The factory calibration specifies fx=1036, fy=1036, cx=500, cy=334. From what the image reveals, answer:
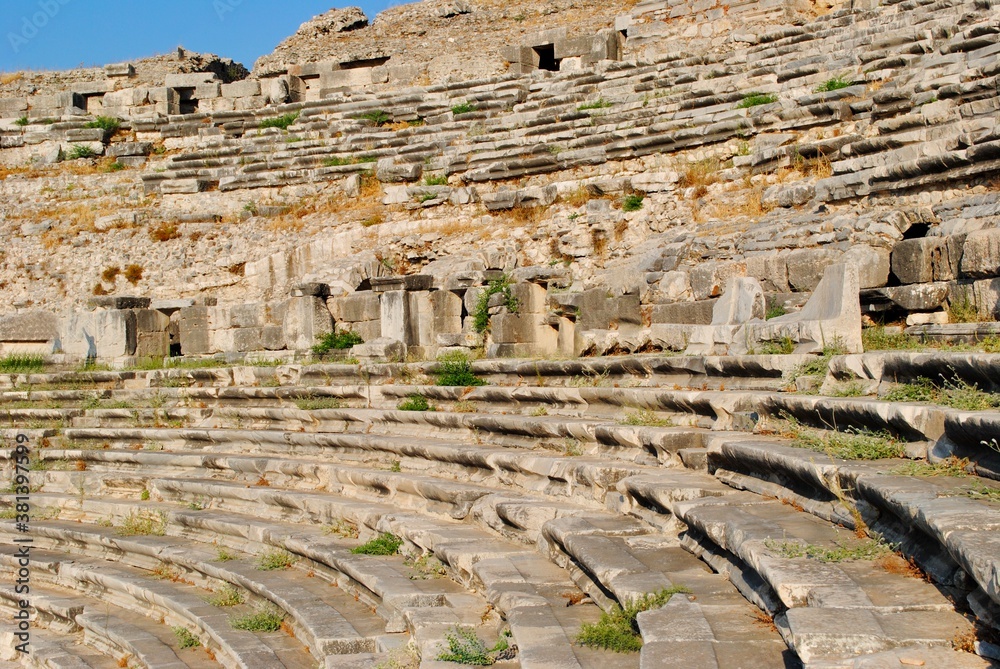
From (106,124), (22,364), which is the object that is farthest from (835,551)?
(106,124)

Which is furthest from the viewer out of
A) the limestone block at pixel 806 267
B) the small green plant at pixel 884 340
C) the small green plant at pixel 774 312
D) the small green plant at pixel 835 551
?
the limestone block at pixel 806 267

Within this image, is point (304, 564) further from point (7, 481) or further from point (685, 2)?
point (685, 2)

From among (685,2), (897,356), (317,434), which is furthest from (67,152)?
(897,356)

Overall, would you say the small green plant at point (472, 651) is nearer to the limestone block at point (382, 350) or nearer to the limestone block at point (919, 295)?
the limestone block at point (919, 295)

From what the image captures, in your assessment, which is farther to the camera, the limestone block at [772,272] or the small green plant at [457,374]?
the small green plant at [457,374]

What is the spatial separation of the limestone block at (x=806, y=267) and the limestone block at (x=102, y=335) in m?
8.66

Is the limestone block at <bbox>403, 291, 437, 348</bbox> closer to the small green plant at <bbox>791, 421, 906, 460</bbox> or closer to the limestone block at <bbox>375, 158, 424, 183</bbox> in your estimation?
the limestone block at <bbox>375, 158, 424, 183</bbox>

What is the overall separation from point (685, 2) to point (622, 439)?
561 inches

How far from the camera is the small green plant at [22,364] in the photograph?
44.2 ft

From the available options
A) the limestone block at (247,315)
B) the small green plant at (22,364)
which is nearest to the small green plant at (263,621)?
the limestone block at (247,315)

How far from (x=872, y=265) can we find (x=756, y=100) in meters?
7.61

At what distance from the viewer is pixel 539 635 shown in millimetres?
4355

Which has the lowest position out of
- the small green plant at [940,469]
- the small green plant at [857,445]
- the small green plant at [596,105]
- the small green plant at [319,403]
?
the small green plant at [319,403]

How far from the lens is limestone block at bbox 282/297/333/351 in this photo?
12250 millimetres
